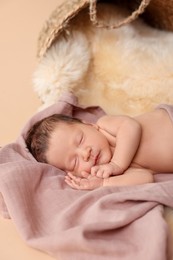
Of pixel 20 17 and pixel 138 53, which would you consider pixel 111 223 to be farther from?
pixel 20 17

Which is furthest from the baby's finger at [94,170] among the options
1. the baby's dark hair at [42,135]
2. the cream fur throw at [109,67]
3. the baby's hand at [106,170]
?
the cream fur throw at [109,67]

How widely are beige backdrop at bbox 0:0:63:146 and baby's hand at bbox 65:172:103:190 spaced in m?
0.31

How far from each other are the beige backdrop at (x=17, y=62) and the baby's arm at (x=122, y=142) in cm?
25

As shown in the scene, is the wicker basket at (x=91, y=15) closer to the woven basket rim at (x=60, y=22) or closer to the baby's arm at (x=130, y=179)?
the woven basket rim at (x=60, y=22)

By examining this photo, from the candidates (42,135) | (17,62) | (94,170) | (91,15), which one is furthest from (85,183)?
(17,62)

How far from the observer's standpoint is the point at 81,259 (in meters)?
0.87

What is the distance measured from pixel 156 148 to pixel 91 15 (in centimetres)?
36

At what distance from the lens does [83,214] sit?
94cm

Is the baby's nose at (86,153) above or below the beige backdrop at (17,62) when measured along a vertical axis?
below

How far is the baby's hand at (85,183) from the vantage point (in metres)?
1.03

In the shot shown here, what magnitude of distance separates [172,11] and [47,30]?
374 millimetres

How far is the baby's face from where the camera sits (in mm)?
1079

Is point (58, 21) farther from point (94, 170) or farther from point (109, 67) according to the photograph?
point (94, 170)

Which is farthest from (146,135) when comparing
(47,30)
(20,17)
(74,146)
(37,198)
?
(20,17)
